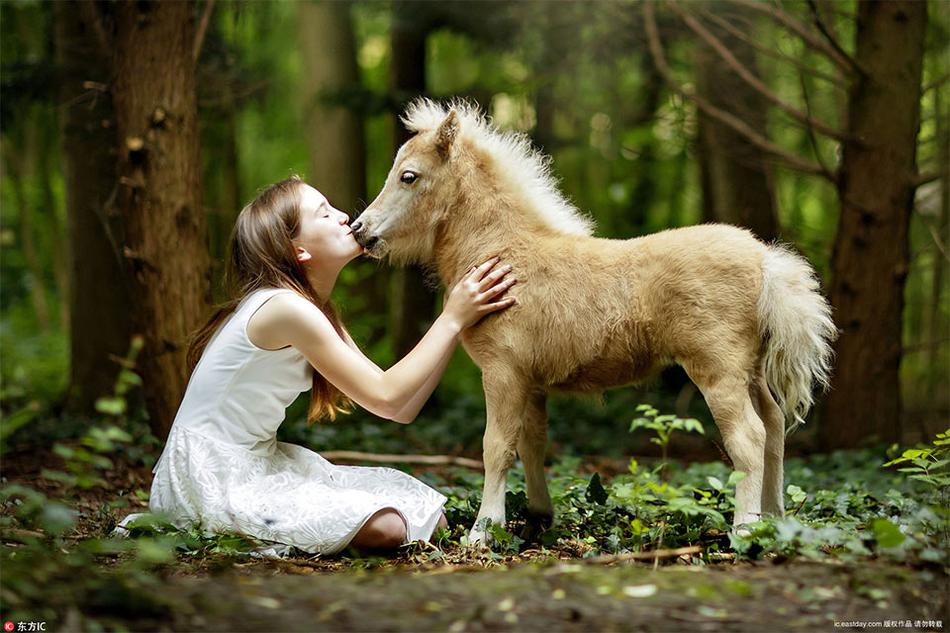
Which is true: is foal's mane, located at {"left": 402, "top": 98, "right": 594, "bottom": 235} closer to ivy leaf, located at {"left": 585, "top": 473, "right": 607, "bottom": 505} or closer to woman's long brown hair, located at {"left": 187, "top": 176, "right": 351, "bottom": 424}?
woman's long brown hair, located at {"left": 187, "top": 176, "right": 351, "bottom": 424}

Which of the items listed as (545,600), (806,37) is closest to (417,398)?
(545,600)

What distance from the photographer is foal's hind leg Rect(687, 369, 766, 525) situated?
13.6ft

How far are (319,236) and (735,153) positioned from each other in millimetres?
6614

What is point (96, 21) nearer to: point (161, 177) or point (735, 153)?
point (161, 177)

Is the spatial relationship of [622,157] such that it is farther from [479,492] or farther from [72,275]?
[479,492]

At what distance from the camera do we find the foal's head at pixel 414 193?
186 inches

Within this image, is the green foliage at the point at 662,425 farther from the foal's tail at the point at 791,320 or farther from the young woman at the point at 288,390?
the young woman at the point at 288,390

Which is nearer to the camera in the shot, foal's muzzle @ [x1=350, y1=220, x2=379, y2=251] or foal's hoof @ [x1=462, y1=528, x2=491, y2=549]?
foal's hoof @ [x1=462, y1=528, x2=491, y2=549]

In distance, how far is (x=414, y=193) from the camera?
4.75 metres

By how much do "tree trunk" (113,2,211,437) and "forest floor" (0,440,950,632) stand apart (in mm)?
2931

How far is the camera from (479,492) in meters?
5.50

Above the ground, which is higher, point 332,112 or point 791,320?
point 332,112

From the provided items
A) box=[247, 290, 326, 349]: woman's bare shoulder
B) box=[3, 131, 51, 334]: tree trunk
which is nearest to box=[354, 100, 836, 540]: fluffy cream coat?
box=[247, 290, 326, 349]: woman's bare shoulder

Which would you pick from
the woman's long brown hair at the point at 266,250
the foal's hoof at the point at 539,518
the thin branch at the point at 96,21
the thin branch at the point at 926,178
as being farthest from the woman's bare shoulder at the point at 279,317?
the thin branch at the point at 926,178
